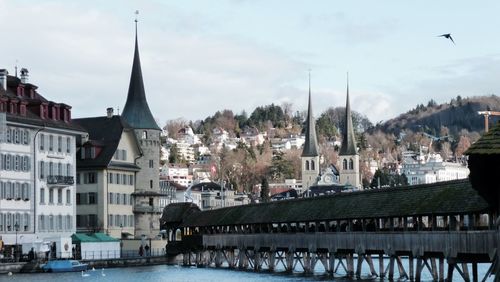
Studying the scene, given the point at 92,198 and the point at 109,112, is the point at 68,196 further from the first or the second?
the point at 109,112

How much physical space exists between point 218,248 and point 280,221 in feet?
50.1

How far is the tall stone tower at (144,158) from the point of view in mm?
105938

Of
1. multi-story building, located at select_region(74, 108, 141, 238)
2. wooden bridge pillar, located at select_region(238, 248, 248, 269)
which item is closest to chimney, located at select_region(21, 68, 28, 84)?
multi-story building, located at select_region(74, 108, 141, 238)

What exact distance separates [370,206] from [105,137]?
4508 cm

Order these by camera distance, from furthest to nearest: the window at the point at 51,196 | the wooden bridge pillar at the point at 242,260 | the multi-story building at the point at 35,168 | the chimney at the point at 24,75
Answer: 1. the chimney at the point at 24,75
2. the window at the point at 51,196
3. the wooden bridge pillar at the point at 242,260
4. the multi-story building at the point at 35,168

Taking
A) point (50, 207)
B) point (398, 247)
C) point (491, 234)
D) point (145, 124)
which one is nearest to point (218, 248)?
point (50, 207)

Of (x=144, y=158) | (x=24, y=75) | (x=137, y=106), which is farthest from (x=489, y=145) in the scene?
(x=137, y=106)

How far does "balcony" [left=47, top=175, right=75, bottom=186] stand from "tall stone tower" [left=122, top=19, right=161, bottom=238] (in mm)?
14669

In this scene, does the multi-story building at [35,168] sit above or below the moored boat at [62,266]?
above

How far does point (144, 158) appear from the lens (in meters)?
107

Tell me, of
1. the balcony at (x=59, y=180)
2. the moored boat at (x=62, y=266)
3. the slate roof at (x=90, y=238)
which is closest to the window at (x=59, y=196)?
the balcony at (x=59, y=180)

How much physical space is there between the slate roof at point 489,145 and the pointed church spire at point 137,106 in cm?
7111

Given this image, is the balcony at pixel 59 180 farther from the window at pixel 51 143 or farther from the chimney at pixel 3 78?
the chimney at pixel 3 78

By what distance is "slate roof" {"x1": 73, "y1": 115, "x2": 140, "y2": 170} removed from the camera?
3964 inches
